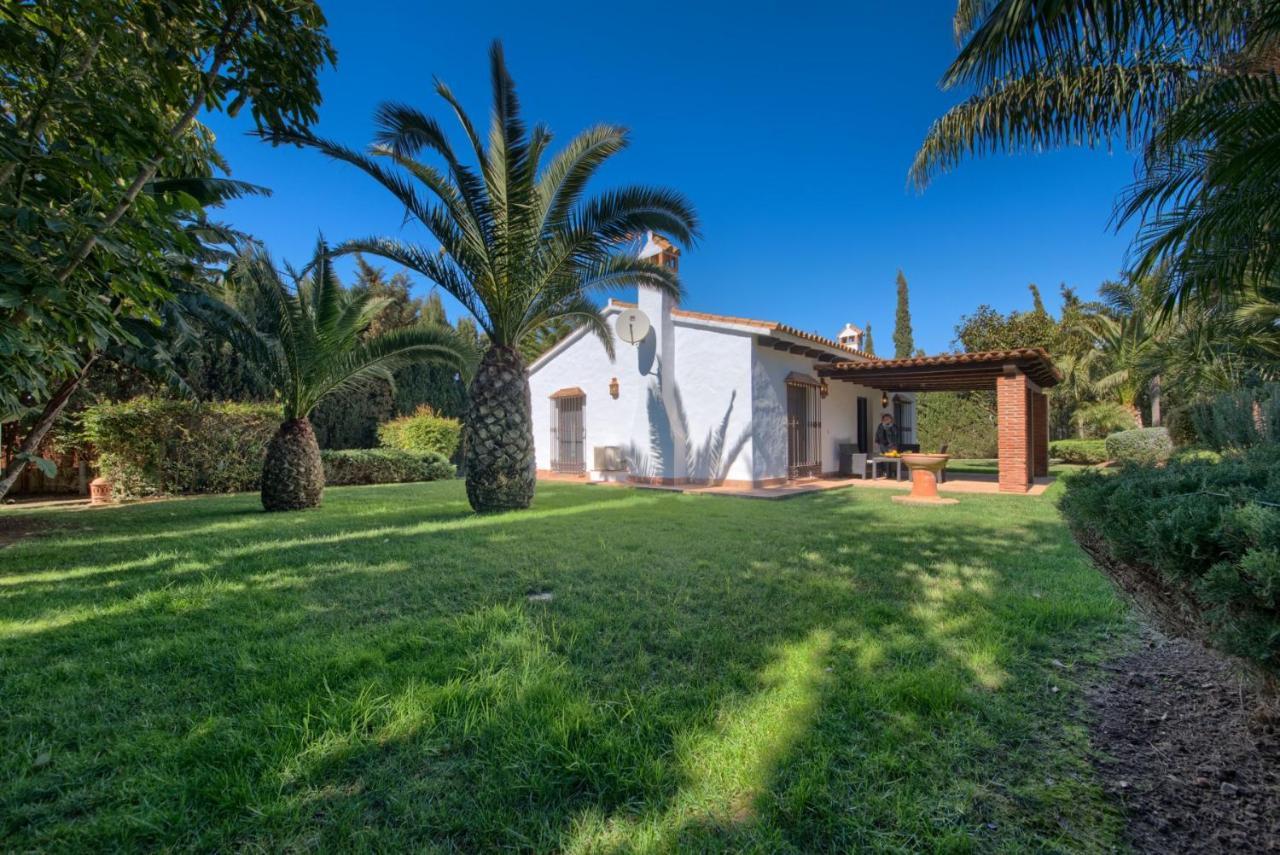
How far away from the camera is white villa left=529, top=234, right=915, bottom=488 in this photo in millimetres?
12961

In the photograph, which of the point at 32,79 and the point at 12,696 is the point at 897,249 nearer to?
the point at 32,79

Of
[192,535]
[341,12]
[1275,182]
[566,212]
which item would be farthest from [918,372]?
[192,535]

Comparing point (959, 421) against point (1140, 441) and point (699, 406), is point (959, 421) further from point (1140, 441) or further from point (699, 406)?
point (699, 406)

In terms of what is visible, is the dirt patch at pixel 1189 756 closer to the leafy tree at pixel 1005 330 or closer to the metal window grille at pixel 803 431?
the metal window grille at pixel 803 431

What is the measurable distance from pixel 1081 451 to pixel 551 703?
89.9 ft

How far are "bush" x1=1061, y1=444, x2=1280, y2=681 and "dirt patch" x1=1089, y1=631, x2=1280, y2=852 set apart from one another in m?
0.46

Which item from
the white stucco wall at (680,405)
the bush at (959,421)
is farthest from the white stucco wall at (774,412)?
the bush at (959,421)

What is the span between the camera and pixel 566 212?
876 cm

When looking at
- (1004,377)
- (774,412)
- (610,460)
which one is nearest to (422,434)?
(610,460)

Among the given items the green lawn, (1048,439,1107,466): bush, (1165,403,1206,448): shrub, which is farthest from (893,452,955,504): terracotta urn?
(1165,403,1206,448): shrub

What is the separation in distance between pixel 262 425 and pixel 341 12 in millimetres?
10107

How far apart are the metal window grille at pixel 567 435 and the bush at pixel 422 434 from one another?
4.29 meters

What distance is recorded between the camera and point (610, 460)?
1520cm

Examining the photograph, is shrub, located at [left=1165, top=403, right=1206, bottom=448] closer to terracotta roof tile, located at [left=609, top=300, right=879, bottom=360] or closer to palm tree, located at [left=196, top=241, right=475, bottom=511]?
terracotta roof tile, located at [left=609, top=300, right=879, bottom=360]
